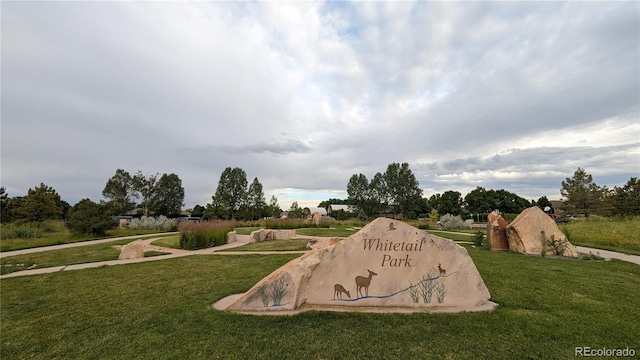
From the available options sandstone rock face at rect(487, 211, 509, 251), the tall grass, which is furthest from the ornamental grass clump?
sandstone rock face at rect(487, 211, 509, 251)

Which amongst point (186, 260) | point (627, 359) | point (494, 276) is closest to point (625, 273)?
point (494, 276)

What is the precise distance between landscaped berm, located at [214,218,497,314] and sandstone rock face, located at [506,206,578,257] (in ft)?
24.5

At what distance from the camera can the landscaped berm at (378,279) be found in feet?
15.5

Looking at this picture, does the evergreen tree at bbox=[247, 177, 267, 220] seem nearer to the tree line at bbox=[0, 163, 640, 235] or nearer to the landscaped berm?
the tree line at bbox=[0, 163, 640, 235]

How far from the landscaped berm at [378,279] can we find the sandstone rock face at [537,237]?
24.5 feet

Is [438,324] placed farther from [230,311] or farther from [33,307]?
[33,307]

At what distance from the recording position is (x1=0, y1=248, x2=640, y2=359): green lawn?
3410 millimetres

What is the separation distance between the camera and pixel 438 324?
4.13 m

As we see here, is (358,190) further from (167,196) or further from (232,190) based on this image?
(167,196)

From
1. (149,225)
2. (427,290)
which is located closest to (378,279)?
(427,290)

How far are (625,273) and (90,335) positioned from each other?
1199 cm

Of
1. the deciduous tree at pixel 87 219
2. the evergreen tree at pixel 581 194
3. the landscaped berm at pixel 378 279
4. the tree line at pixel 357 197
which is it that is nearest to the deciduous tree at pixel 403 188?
the tree line at pixel 357 197

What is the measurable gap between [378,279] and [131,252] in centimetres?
940

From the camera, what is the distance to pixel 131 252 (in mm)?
10188
